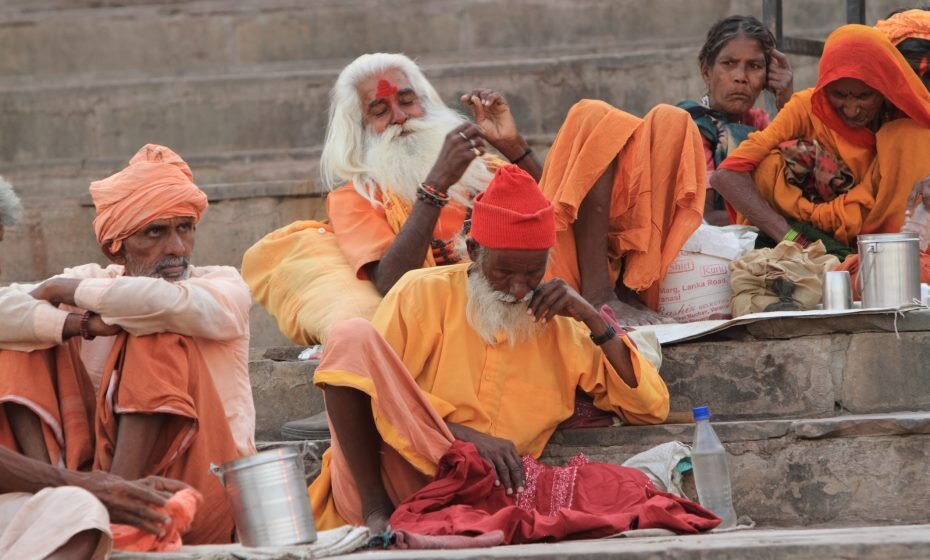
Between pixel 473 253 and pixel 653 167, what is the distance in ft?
4.42

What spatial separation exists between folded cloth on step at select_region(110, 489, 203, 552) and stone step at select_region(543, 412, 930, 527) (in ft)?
5.72

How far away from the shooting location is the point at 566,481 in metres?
5.12

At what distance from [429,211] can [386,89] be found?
2.98 feet

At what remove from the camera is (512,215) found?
17.2 ft

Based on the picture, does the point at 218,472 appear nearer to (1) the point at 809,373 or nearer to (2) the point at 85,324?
(2) the point at 85,324

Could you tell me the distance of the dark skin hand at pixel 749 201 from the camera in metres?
6.85

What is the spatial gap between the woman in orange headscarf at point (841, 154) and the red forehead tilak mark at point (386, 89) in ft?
4.55

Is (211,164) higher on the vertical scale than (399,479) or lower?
higher

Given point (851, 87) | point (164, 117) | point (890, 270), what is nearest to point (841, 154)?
point (851, 87)

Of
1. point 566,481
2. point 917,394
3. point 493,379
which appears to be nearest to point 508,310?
point 493,379

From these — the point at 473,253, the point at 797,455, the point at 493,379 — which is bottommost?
the point at 797,455

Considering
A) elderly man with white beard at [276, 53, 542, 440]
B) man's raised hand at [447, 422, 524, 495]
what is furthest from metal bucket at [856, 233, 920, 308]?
man's raised hand at [447, 422, 524, 495]

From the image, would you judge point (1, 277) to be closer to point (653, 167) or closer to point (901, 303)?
point (653, 167)

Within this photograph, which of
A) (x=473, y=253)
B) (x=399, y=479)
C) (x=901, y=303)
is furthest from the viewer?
(x=901, y=303)
